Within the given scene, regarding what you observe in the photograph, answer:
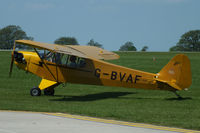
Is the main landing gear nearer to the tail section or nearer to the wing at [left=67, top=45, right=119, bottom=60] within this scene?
the wing at [left=67, top=45, right=119, bottom=60]

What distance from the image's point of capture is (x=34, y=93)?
17.9 m

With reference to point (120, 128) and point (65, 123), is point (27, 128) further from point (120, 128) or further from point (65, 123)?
point (120, 128)

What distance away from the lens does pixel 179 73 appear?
50.0 feet

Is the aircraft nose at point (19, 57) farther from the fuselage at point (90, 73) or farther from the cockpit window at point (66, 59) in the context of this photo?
the cockpit window at point (66, 59)

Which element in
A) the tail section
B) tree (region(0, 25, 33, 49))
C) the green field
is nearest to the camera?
the green field

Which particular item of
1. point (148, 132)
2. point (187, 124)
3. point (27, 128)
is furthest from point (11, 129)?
point (187, 124)

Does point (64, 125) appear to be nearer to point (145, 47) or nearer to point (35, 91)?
point (35, 91)

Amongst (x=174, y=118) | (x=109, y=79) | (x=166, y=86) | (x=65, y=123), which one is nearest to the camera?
(x=65, y=123)

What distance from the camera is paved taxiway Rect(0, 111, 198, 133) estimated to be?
9375 mm

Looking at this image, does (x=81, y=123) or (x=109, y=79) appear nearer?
(x=81, y=123)

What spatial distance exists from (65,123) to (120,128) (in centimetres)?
161

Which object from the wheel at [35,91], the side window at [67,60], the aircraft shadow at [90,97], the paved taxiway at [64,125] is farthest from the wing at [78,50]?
the paved taxiway at [64,125]

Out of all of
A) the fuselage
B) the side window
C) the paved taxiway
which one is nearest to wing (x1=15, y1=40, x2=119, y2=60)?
the side window

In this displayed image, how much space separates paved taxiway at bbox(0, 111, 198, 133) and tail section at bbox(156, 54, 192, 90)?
5.44 m
